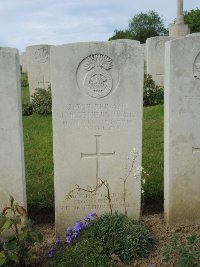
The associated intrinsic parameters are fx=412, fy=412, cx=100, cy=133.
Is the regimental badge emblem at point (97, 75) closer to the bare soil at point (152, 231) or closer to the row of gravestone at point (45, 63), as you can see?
the bare soil at point (152, 231)

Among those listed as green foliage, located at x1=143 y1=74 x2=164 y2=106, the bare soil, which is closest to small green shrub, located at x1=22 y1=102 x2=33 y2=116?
green foliage, located at x1=143 y1=74 x2=164 y2=106

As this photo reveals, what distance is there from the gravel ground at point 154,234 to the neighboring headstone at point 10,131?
49cm

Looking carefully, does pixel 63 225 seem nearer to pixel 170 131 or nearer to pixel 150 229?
pixel 150 229

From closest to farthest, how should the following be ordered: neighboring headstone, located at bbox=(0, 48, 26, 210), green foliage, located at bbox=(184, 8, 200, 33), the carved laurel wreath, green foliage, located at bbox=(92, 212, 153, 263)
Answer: green foliage, located at bbox=(92, 212, 153, 263) → neighboring headstone, located at bbox=(0, 48, 26, 210) → the carved laurel wreath → green foliage, located at bbox=(184, 8, 200, 33)

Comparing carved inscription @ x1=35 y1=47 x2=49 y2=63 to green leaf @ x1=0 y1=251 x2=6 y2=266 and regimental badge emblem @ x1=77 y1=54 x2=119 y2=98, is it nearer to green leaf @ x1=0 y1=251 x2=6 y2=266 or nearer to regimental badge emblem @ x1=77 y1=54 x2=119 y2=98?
regimental badge emblem @ x1=77 y1=54 x2=119 y2=98

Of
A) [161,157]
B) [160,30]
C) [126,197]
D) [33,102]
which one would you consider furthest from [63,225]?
[160,30]

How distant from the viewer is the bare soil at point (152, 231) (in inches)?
146

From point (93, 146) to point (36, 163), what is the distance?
229 cm

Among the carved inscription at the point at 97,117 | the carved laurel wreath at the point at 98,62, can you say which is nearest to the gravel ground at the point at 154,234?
the carved inscription at the point at 97,117

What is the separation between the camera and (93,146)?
13.8ft

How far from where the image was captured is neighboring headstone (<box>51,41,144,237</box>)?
4.00 meters

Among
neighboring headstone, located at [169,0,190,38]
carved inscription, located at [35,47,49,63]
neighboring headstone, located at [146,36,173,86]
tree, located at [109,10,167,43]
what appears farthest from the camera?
tree, located at [109,10,167,43]

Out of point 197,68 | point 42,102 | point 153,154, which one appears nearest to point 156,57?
point 42,102

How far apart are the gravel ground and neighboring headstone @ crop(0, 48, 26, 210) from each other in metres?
0.49
